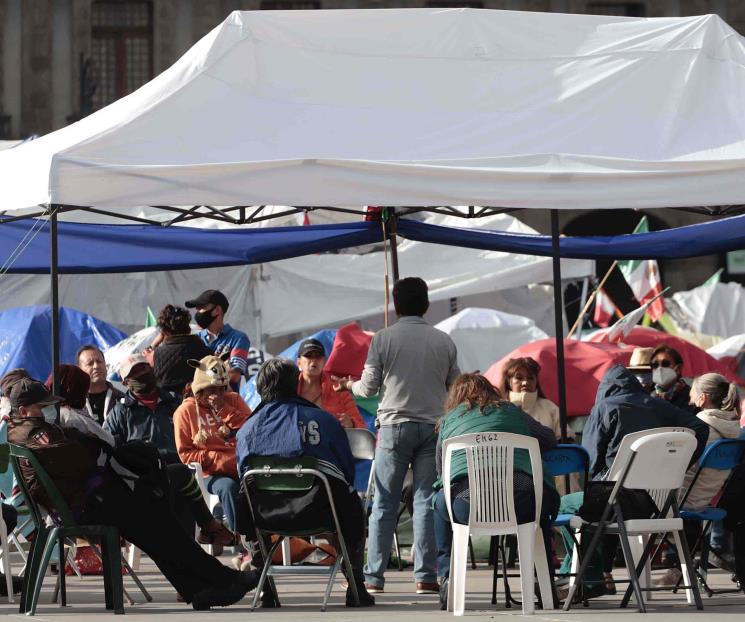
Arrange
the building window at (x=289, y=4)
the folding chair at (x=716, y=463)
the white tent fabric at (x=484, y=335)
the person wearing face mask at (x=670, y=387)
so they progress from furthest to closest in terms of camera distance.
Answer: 1. the building window at (x=289, y=4)
2. the white tent fabric at (x=484, y=335)
3. the person wearing face mask at (x=670, y=387)
4. the folding chair at (x=716, y=463)

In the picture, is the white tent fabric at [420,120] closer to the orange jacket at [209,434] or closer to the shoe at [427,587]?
the orange jacket at [209,434]

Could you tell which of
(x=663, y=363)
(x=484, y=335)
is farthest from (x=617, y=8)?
(x=663, y=363)

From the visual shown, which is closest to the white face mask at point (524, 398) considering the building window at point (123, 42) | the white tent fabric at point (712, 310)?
the white tent fabric at point (712, 310)

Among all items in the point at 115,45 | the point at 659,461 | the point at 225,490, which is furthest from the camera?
the point at 115,45

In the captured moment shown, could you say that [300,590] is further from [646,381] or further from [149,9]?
[149,9]

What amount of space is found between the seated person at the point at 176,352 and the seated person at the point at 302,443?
111 inches

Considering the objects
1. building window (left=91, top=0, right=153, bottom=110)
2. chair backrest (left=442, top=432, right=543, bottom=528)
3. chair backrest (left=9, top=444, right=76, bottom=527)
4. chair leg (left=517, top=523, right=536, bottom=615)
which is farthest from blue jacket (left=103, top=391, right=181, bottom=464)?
building window (left=91, top=0, right=153, bottom=110)

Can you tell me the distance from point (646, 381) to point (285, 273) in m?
10.8

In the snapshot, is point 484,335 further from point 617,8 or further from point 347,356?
point 617,8

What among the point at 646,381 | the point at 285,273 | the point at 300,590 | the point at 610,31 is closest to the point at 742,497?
the point at 646,381

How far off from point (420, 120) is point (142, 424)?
2782 millimetres

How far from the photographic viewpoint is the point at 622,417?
9273 millimetres

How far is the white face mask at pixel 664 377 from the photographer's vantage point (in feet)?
40.1

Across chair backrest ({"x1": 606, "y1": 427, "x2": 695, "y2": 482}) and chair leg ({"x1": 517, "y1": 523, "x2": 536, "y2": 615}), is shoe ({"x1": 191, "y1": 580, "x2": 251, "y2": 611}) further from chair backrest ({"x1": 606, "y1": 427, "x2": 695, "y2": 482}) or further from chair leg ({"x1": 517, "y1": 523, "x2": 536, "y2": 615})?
chair backrest ({"x1": 606, "y1": 427, "x2": 695, "y2": 482})
